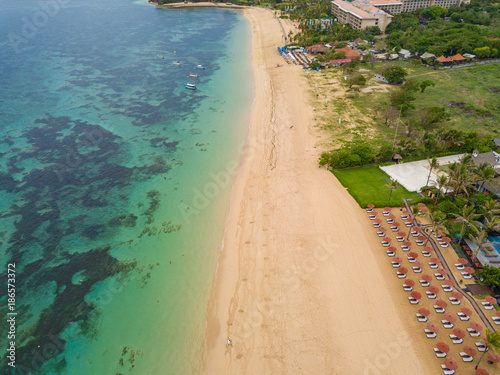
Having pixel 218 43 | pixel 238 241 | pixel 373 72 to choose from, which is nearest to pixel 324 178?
pixel 238 241

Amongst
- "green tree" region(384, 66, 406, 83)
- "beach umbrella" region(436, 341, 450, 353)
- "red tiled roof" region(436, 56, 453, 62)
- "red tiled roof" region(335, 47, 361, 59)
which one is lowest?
Result: "beach umbrella" region(436, 341, 450, 353)

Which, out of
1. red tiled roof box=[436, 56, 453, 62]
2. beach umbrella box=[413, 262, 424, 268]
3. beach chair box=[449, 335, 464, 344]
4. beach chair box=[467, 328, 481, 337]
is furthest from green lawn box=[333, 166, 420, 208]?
red tiled roof box=[436, 56, 453, 62]

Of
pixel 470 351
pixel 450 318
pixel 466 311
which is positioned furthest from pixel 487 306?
pixel 470 351

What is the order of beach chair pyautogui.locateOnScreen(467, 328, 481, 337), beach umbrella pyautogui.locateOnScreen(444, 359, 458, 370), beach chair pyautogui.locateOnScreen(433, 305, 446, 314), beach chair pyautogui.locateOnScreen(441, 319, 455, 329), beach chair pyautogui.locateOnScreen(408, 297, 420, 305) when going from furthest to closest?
beach chair pyautogui.locateOnScreen(408, 297, 420, 305), beach chair pyautogui.locateOnScreen(433, 305, 446, 314), beach chair pyautogui.locateOnScreen(441, 319, 455, 329), beach chair pyautogui.locateOnScreen(467, 328, 481, 337), beach umbrella pyautogui.locateOnScreen(444, 359, 458, 370)

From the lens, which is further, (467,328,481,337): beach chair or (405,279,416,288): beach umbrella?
(405,279,416,288): beach umbrella

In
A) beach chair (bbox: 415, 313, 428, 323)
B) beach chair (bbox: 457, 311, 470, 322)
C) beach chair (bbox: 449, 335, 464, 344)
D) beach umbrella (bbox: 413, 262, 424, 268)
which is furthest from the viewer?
beach umbrella (bbox: 413, 262, 424, 268)

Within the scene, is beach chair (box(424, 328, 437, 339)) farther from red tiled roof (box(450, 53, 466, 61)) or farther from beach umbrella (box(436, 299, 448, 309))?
red tiled roof (box(450, 53, 466, 61))
